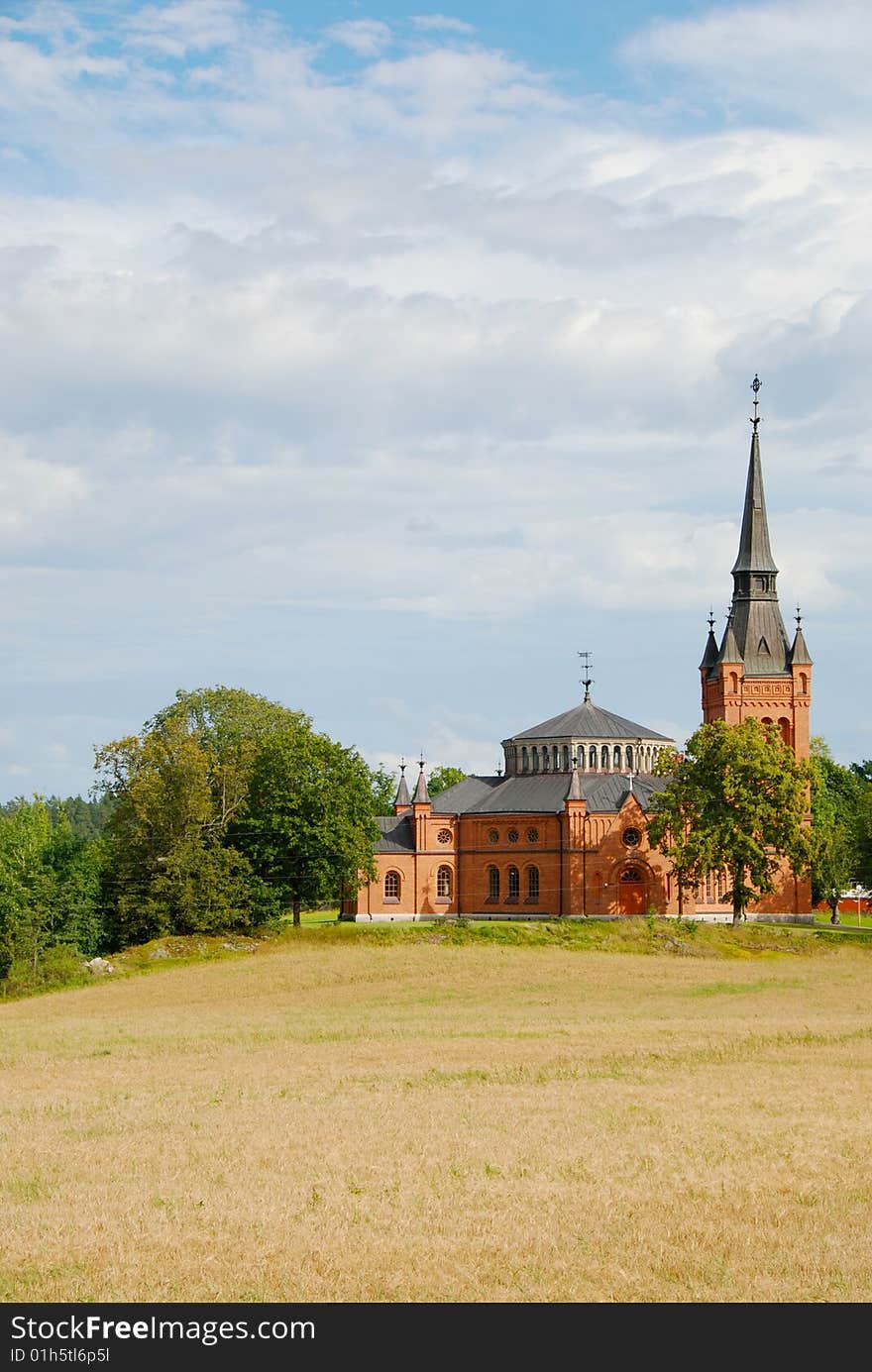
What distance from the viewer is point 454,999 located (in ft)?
163

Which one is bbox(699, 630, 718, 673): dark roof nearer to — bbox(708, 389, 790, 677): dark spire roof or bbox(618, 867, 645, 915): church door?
bbox(708, 389, 790, 677): dark spire roof

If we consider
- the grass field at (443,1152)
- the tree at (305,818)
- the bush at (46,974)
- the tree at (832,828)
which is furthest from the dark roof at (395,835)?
the grass field at (443,1152)

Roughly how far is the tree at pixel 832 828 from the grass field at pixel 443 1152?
42468 millimetres

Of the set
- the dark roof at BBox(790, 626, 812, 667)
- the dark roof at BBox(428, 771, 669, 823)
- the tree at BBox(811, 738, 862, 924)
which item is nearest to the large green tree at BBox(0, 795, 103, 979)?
the dark roof at BBox(428, 771, 669, 823)

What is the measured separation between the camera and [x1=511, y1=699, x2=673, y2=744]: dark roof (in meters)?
104

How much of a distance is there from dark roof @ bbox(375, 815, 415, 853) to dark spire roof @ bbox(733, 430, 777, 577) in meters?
28.9

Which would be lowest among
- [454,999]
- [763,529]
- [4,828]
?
[454,999]

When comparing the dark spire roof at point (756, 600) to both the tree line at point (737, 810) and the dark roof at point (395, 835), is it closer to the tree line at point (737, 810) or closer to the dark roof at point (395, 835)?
the tree line at point (737, 810)

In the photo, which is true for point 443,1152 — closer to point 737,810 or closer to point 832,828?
point 737,810

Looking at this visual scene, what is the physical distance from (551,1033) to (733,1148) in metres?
16.8

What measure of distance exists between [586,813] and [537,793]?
5.47m

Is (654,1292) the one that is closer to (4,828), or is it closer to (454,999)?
(454,999)
